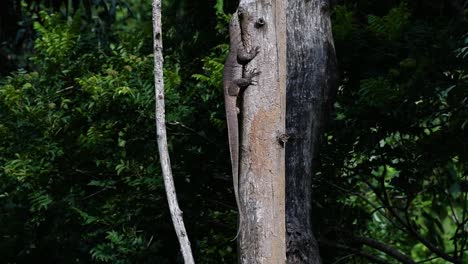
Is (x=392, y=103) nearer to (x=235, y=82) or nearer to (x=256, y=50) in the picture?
(x=235, y=82)

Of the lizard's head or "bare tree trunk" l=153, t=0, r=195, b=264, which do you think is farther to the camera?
the lizard's head

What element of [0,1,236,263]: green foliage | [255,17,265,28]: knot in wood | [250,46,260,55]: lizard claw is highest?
[255,17,265,28]: knot in wood

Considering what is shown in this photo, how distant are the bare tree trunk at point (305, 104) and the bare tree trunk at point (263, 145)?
102 centimetres

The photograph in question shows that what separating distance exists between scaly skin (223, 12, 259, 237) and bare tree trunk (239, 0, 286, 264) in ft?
0.19

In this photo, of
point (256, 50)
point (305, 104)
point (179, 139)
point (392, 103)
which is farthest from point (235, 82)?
point (179, 139)

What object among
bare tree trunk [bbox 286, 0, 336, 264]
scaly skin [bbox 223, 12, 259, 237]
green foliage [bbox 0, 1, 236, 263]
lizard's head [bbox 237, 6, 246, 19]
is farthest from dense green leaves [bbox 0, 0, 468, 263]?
lizard's head [bbox 237, 6, 246, 19]

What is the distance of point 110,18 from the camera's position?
1101 cm

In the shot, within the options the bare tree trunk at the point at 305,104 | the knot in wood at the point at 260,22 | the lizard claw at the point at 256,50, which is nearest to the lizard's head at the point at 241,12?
the knot in wood at the point at 260,22

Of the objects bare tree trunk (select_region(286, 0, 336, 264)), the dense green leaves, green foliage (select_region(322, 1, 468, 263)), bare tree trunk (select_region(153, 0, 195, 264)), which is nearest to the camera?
bare tree trunk (select_region(153, 0, 195, 264))

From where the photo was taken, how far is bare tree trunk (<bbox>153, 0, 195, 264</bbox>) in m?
4.39

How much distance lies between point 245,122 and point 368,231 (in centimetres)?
453

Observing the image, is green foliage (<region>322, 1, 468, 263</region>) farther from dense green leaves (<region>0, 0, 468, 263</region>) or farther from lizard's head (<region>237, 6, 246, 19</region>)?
lizard's head (<region>237, 6, 246, 19</region>)

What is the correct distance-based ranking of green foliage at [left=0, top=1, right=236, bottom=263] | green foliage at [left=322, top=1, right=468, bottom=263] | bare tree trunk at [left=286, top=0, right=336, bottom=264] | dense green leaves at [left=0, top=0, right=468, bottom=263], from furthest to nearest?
green foliage at [left=0, top=1, right=236, bottom=263], dense green leaves at [left=0, top=0, right=468, bottom=263], green foliage at [left=322, top=1, right=468, bottom=263], bare tree trunk at [left=286, top=0, right=336, bottom=264]

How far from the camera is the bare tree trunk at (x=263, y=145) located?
14.6 ft
